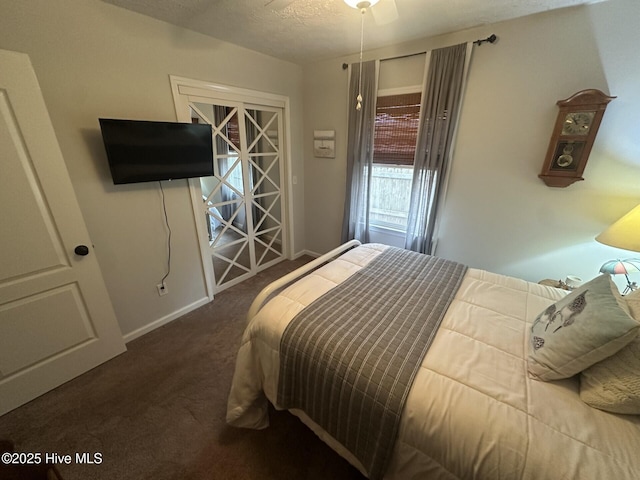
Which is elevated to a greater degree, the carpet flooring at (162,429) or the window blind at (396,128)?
the window blind at (396,128)

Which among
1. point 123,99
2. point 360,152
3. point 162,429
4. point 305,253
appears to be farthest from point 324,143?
point 162,429

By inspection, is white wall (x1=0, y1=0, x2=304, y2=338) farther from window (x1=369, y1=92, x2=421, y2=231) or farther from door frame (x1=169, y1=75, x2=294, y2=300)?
window (x1=369, y1=92, x2=421, y2=231)

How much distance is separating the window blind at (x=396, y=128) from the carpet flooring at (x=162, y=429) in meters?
2.58

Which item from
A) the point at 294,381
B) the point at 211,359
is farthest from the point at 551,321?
the point at 211,359

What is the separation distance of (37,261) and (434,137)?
3256 mm

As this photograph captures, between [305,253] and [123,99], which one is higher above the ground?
[123,99]

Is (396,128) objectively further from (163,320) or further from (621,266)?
(163,320)

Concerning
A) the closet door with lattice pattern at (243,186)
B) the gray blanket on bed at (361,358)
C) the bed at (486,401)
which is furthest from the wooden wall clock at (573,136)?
the closet door with lattice pattern at (243,186)

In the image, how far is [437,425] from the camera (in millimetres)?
890

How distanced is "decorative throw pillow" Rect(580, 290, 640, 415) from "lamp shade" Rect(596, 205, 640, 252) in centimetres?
112

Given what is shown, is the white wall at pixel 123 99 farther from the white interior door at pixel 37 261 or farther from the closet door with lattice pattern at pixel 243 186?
the closet door with lattice pattern at pixel 243 186

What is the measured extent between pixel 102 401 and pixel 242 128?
104 inches

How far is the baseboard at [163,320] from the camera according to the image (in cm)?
218

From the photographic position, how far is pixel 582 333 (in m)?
0.93
